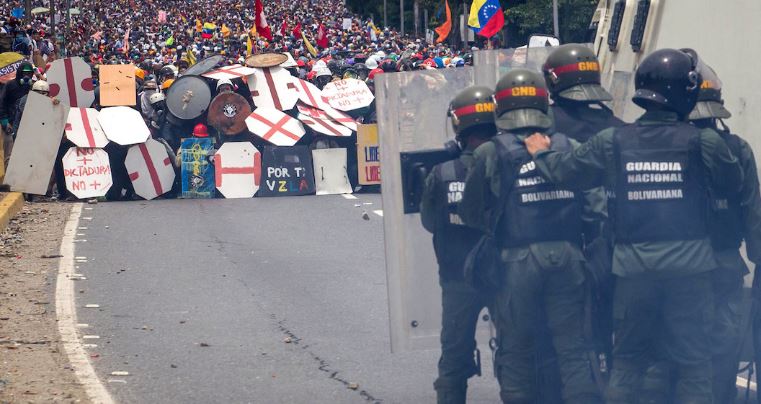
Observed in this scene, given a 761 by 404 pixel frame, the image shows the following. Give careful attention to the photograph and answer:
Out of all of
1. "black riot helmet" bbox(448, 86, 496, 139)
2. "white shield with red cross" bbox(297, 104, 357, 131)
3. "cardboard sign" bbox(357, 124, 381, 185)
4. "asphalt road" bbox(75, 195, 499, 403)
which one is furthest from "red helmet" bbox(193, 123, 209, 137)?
"black riot helmet" bbox(448, 86, 496, 139)

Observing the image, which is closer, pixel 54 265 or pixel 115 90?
pixel 54 265

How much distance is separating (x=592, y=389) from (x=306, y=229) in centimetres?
998

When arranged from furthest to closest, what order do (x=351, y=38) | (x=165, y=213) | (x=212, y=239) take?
(x=351, y=38) < (x=165, y=213) < (x=212, y=239)

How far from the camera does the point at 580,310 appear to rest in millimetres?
5855

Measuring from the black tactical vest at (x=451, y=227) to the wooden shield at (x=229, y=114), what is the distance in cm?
1374

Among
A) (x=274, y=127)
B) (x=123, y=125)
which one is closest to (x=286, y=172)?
(x=274, y=127)

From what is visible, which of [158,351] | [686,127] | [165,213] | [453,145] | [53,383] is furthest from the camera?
[165,213]

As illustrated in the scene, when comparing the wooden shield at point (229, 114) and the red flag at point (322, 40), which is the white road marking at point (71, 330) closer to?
the wooden shield at point (229, 114)

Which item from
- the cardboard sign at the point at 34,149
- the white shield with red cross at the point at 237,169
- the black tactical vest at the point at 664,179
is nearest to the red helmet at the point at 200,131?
the white shield with red cross at the point at 237,169

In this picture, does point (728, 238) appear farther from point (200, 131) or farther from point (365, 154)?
point (200, 131)

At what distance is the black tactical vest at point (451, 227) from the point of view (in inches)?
243

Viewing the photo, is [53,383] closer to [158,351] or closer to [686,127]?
[158,351]

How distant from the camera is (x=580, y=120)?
6.38m

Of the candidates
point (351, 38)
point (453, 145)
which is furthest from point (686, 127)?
point (351, 38)
